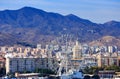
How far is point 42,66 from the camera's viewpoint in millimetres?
70312

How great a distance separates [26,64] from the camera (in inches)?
2753

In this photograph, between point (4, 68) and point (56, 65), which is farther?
point (4, 68)

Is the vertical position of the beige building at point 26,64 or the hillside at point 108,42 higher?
the hillside at point 108,42

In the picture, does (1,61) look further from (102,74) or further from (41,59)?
(102,74)

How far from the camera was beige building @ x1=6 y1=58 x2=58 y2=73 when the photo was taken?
67750 millimetres

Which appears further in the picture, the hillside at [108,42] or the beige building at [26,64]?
the hillside at [108,42]

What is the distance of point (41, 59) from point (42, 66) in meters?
2.50

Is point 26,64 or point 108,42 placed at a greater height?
point 108,42

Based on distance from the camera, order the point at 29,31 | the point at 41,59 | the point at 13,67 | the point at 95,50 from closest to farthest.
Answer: the point at 13,67, the point at 41,59, the point at 95,50, the point at 29,31

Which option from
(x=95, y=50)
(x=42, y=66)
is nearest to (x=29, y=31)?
(x=95, y=50)

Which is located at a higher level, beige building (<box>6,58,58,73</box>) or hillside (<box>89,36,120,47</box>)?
hillside (<box>89,36,120,47</box>)

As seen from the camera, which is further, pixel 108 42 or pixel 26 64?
pixel 108 42

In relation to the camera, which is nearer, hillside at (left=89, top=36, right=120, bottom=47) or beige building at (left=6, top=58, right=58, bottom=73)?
beige building at (left=6, top=58, right=58, bottom=73)

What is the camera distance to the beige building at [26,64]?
6775 centimetres
